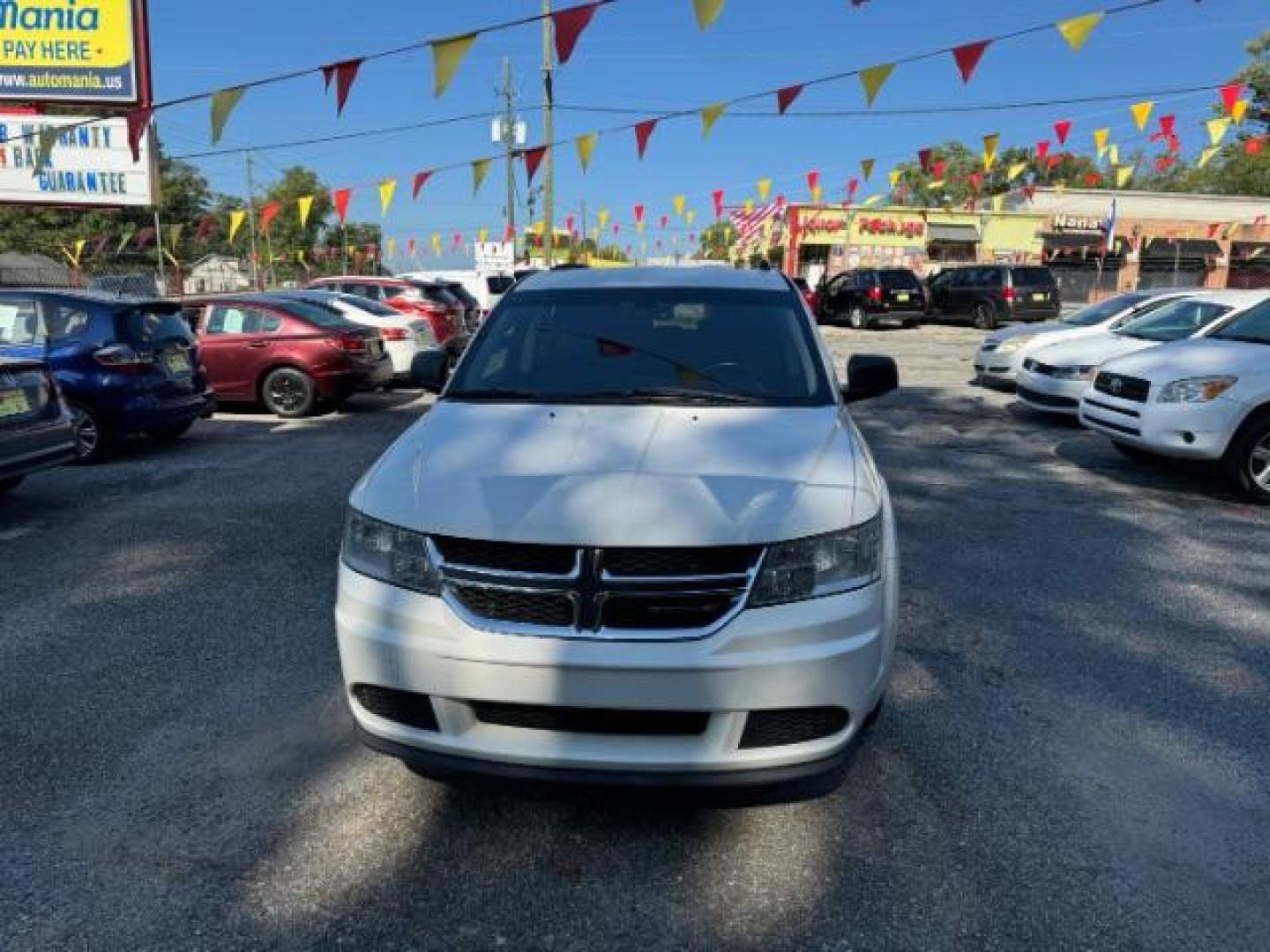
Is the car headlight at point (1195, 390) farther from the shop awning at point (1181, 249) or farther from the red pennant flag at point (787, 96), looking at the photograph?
the shop awning at point (1181, 249)

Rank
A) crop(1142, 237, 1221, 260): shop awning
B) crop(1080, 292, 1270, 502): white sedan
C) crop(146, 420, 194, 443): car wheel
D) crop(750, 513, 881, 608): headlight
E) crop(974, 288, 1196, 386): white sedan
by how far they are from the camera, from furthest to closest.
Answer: crop(1142, 237, 1221, 260): shop awning < crop(974, 288, 1196, 386): white sedan < crop(146, 420, 194, 443): car wheel < crop(1080, 292, 1270, 502): white sedan < crop(750, 513, 881, 608): headlight

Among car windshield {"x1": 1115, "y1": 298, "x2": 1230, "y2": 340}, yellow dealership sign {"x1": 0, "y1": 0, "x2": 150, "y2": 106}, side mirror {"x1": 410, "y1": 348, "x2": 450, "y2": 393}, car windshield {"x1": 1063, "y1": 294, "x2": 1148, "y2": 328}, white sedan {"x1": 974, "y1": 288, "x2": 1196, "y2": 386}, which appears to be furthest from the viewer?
yellow dealership sign {"x1": 0, "y1": 0, "x2": 150, "y2": 106}

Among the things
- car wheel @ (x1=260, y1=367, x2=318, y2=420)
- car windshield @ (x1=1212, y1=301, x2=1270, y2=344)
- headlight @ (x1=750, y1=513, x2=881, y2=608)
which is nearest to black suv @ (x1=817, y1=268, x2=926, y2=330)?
car windshield @ (x1=1212, y1=301, x2=1270, y2=344)

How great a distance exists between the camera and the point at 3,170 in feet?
65.9

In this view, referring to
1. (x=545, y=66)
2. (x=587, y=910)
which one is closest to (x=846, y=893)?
(x=587, y=910)

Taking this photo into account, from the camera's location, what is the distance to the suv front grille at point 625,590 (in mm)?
2414

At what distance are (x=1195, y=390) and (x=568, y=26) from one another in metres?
6.43

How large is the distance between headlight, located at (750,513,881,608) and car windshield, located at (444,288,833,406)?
40.2 inches

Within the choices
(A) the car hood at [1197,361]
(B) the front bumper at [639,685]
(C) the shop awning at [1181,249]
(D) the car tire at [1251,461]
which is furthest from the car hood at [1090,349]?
(C) the shop awning at [1181,249]

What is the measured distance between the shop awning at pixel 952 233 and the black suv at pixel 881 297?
14.7m

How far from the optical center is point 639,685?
235 centimetres

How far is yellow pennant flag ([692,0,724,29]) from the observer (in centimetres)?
808

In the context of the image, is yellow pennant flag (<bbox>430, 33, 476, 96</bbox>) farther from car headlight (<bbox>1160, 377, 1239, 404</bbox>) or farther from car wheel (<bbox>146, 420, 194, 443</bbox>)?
→ car headlight (<bbox>1160, 377, 1239, 404</bbox>)

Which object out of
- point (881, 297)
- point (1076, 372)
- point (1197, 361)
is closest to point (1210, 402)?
point (1197, 361)
